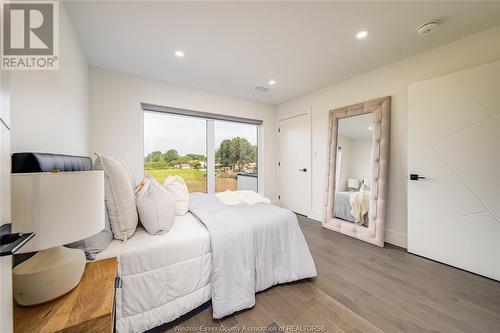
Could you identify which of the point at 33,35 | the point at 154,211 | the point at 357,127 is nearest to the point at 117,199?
the point at 154,211

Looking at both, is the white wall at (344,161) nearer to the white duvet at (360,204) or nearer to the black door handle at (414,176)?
the white duvet at (360,204)

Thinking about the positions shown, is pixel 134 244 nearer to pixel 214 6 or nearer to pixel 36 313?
pixel 36 313

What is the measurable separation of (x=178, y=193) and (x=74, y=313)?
4.45 ft

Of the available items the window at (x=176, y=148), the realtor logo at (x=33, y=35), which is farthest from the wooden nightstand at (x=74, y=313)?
the window at (x=176, y=148)

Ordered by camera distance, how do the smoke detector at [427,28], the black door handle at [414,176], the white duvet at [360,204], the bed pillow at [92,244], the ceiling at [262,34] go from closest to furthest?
the bed pillow at [92,244], the ceiling at [262,34], the smoke detector at [427,28], the black door handle at [414,176], the white duvet at [360,204]

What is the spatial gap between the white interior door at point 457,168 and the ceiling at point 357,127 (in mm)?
520

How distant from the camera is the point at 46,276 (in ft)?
2.27

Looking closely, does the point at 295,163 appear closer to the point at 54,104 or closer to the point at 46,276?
the point at 54,104

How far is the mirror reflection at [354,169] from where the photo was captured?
2.85m

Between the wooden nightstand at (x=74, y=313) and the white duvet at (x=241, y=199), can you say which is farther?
the white duvet at (x=241, y=199)

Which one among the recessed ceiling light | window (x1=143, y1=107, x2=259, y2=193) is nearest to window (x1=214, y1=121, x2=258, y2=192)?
window (x1=143, y1=107, x2=259, y2=193)

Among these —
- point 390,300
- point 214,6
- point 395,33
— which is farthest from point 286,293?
point 395,33

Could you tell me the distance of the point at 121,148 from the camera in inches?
111

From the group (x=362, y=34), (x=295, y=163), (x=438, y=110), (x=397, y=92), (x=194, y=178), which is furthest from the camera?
(x=295, y=163)
